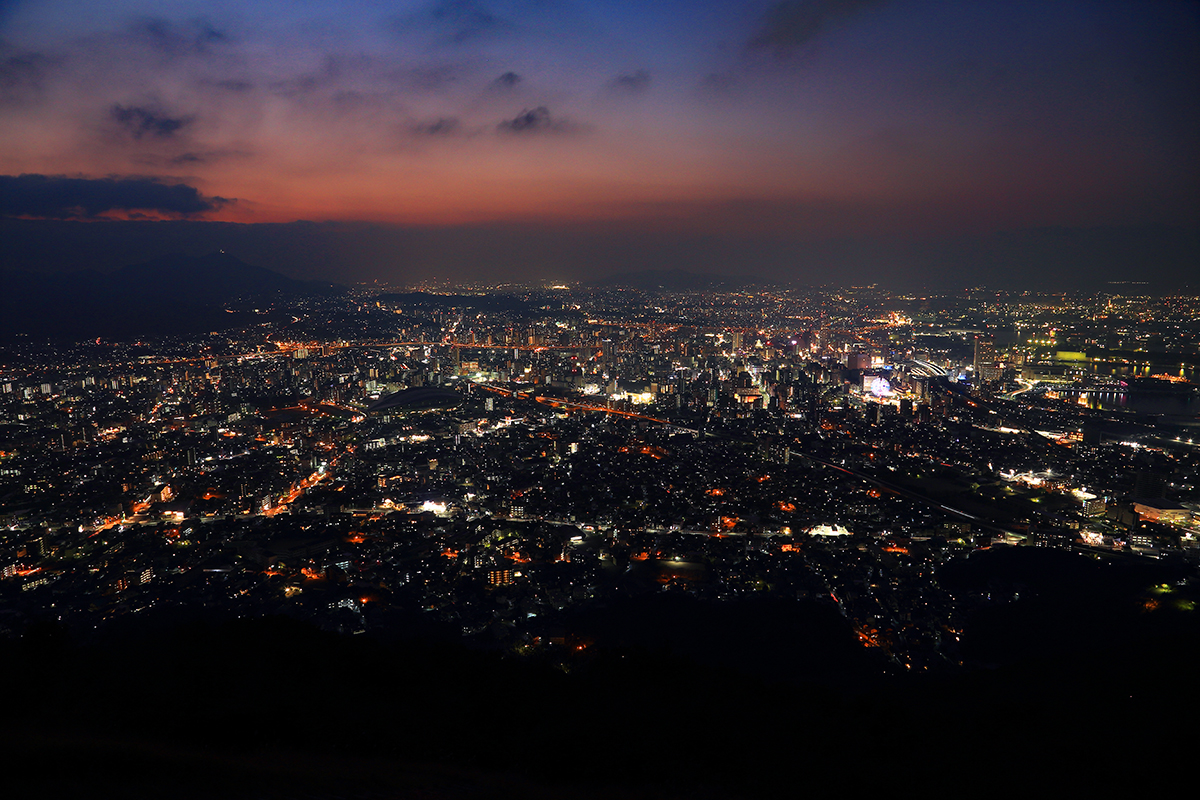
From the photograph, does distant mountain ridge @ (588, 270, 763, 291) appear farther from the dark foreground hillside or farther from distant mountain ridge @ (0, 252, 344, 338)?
the dark foreground hillside

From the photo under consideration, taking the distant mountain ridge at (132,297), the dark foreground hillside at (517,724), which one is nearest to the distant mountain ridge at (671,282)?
the distant mountain ridge at (132,297)

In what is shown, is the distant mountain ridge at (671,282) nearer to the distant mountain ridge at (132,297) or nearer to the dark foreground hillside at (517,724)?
the distant mountain ridge at (132,297)

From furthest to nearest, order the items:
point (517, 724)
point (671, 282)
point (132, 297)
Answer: point (671, 282)
point (132, 297)
point (517, 724)

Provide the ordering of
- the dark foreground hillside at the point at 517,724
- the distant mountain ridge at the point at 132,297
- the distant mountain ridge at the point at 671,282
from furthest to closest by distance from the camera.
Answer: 1. the distant mountain ridge at the point at 671,282
2. the distant mountain ridge at the point at 132,297
3. the dark foreground hillside at the point at 517,724

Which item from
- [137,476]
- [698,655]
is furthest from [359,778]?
[137,476]

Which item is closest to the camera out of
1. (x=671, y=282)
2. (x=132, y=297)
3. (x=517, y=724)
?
(x=517, y=724)

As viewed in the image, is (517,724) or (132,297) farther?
(132,297)

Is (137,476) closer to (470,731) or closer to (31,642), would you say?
(31,642)

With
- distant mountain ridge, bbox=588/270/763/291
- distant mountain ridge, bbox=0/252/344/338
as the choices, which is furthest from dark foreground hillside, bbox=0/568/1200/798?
distant mountain ridge, bbox=588/270/763/291

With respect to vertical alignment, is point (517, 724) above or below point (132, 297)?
below
